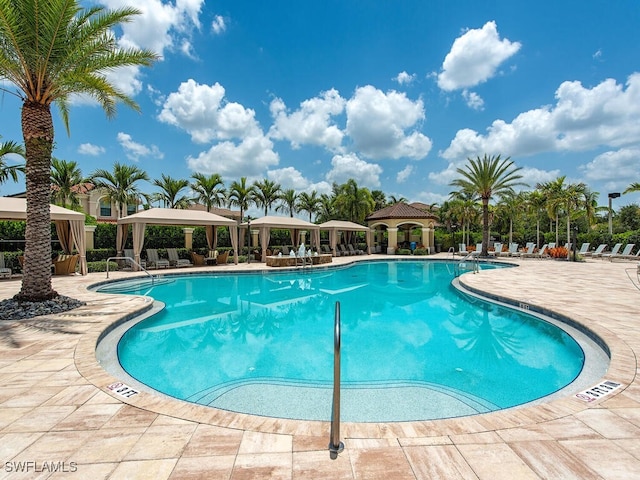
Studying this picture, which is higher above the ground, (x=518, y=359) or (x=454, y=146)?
(x=454, y=146)

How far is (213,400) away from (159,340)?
3.03 metres

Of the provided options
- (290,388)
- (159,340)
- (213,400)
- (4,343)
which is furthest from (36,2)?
(290,388)

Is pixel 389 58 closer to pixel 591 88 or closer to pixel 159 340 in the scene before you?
pixel 591 88

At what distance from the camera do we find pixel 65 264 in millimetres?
14141

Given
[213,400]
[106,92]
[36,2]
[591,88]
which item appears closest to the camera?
[213,400]

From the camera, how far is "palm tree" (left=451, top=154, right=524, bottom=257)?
22203 mm

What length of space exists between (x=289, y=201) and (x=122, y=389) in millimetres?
31536

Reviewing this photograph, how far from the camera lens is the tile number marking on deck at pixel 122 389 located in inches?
142

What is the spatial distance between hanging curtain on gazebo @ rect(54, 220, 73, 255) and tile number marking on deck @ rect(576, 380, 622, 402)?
58.0ft

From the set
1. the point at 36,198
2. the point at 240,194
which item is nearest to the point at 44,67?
the point at 36,198

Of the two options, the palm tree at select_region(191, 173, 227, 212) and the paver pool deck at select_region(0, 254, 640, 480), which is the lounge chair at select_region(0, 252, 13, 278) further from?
the palm tree at select_region(191, 173, 227, 212)

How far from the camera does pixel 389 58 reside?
1498cm

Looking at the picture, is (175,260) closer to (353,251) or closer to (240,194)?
(240,194)

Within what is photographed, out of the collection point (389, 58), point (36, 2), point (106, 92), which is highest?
point (389, 58)
